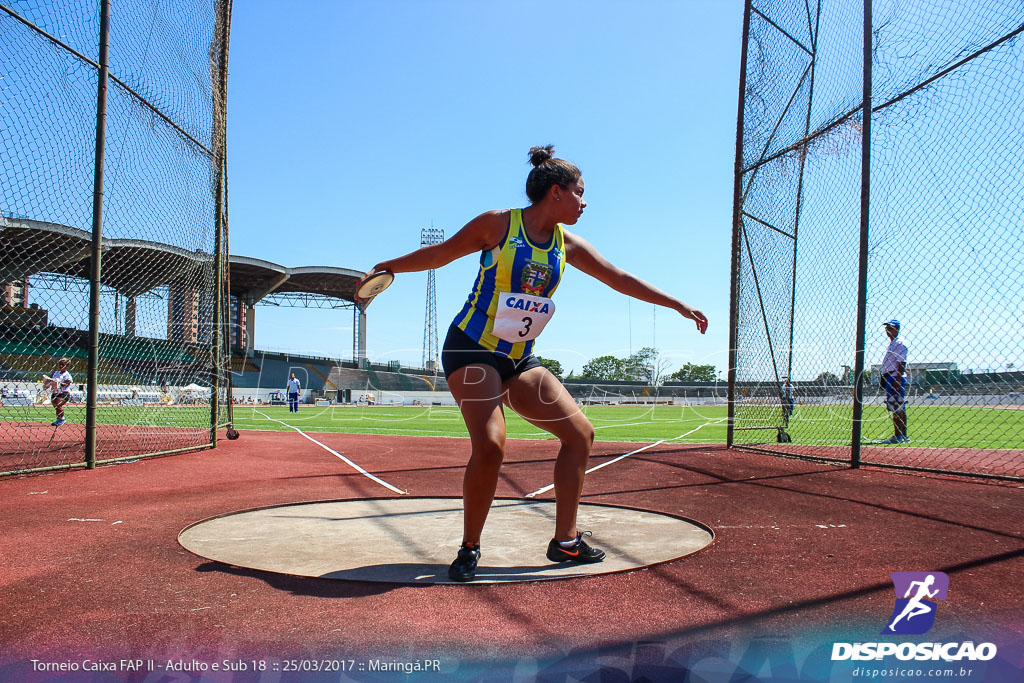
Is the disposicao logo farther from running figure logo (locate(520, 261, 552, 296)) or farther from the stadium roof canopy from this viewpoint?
the stadium roof canopy

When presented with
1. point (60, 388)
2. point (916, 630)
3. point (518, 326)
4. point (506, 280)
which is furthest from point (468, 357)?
point (60, 388)

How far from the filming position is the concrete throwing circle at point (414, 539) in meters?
3.11

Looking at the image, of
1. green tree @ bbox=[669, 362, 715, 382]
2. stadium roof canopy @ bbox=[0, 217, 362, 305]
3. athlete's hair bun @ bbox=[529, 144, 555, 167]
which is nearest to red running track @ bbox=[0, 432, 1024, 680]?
athlete's hair bun @ bbox=[529, 144, 555, 167]

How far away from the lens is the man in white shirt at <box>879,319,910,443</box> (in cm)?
912

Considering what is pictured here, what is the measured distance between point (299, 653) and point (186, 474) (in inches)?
209

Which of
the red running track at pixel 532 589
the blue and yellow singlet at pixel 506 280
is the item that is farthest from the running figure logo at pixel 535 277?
the red running track at pixel 532 589

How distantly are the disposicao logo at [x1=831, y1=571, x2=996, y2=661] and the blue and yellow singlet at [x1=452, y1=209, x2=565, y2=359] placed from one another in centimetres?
201

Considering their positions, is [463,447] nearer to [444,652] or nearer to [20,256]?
[20,256]

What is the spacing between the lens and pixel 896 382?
913 centimetres

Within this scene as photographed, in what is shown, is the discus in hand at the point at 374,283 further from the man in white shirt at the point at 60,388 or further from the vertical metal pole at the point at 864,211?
the man in white shirt at the point at 60,388

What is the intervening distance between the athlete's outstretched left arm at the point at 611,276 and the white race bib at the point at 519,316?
0.47m

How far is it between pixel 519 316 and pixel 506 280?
20 cm

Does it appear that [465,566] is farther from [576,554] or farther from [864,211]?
[864,211]

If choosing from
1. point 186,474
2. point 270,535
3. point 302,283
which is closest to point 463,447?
point 186,474
